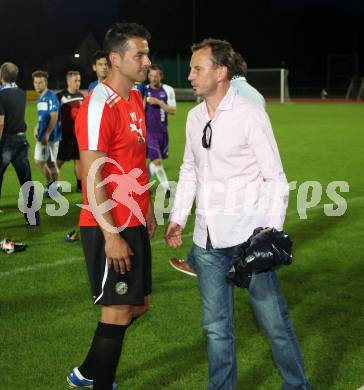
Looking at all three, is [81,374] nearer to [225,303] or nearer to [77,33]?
[225,303]

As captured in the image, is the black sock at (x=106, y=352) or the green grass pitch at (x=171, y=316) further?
the green grass pitch at (x=171, y=316)

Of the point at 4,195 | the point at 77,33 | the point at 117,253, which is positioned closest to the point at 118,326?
the point at 117,253

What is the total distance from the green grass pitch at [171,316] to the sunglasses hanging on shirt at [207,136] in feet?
5.25

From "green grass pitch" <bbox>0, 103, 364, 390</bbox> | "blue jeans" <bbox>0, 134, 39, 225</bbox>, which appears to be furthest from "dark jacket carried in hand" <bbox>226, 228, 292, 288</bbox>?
"blue jeans" <bbox>0, 134, 39, 225</bbox>

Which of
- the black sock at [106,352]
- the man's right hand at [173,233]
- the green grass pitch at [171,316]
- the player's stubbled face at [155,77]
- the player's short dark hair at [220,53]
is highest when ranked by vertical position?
the player's short dark hair at [220,53]

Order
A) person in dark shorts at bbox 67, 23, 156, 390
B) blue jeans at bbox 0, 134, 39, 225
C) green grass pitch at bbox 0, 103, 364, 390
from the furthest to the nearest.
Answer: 1. blue jeans at bbox 0, 134, 39, 225
2. green grass pitch at bbox 0, 103, 364, 390
3. person in dark shorts at bbox 67, 23, 156, 390

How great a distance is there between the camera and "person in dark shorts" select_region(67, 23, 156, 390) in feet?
12.3

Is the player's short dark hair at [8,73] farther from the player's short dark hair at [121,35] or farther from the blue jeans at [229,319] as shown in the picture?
the blue jeans at [229,319]

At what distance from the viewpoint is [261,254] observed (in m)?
3.60

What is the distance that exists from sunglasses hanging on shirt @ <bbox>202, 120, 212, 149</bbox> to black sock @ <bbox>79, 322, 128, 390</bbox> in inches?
42.9

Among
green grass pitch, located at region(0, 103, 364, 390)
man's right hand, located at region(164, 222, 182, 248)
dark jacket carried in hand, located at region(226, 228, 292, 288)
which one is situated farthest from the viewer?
green grass pitch, located at region(0, 103, 364, 390)

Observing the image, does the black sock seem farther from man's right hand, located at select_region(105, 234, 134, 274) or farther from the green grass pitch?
the green grass pitch

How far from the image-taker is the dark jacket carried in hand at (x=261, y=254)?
3.62 meters

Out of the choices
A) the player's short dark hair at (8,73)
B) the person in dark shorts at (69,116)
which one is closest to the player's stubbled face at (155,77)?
the person in dark shorts at (69,116)
